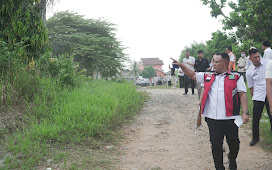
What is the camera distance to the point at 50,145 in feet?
14.6

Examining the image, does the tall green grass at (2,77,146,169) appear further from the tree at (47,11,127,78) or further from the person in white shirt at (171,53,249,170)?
the tree at (47,11,127,78)

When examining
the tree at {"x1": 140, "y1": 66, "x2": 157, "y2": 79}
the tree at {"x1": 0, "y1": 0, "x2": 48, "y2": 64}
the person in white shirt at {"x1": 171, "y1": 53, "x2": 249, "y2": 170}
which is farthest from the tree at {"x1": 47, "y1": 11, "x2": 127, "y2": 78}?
the tree at {"x1": 140, "y1": 66, "x2": 157, "y2": 79}

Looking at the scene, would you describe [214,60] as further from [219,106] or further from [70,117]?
[70,117]

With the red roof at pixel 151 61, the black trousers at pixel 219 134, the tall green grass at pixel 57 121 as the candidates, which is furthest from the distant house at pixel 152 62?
the black trousers at pixel 219 134

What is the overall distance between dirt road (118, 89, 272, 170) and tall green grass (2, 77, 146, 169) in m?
0.68

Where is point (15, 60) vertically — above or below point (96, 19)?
below

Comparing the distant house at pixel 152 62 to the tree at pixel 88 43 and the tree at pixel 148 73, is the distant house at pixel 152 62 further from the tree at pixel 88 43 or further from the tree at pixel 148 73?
the tree at pixel 88 43

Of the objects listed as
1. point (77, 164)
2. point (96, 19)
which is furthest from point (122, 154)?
point (96, 19)

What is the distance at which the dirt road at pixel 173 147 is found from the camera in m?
4.25

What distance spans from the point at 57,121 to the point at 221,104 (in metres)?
3.35

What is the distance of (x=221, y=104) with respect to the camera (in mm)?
3342

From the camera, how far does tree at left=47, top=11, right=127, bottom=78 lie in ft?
73.5

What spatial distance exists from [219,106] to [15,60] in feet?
16.3

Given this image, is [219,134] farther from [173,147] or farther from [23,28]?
[23,28]
